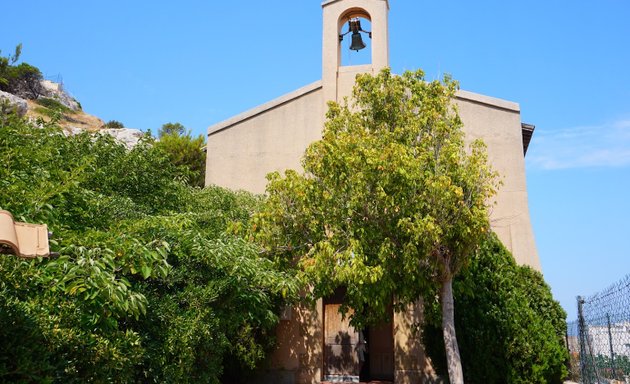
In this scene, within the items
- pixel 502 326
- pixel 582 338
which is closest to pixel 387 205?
pixel 502 326

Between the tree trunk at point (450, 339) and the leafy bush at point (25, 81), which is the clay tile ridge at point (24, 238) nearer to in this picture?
the tree trunk at point (450, 339)

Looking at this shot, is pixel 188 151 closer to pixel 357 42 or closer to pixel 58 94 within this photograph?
pixel 357 42

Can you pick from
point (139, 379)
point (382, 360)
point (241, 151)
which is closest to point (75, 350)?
point (139, 379)

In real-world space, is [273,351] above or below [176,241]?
below

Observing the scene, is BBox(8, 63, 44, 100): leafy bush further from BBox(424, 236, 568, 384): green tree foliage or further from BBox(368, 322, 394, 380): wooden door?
BBox(424, 236, 568, 384): green tree foliage

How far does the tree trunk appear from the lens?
10.8 m

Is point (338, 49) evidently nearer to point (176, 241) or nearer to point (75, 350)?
point (176, 241)

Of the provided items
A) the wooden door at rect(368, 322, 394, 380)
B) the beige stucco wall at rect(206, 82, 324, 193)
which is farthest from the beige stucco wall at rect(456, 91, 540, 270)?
the wooden door at rect(368, 322, 394, 380)

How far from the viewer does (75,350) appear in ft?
22.0

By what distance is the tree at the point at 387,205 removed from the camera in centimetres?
1010

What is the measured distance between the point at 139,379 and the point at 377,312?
4.73 metres

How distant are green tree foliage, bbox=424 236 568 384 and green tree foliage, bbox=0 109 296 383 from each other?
4146mm

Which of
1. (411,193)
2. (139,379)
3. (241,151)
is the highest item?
(241,151)

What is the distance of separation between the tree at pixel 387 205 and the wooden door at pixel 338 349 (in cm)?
468
